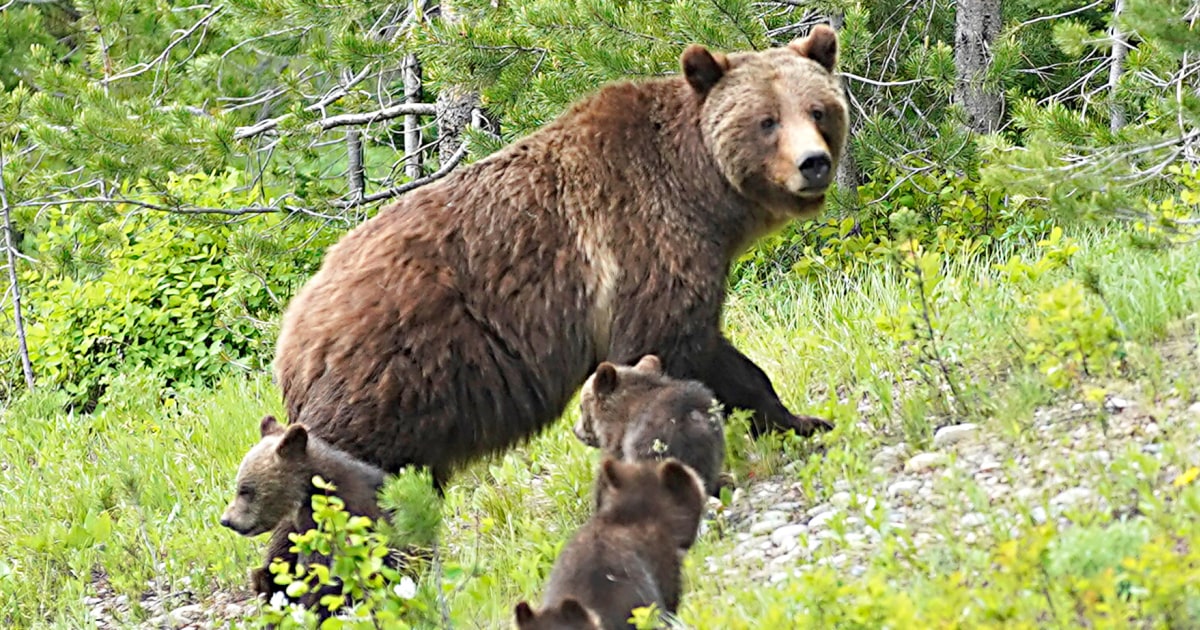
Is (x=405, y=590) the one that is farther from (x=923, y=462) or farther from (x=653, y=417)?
(x=923, y=462)

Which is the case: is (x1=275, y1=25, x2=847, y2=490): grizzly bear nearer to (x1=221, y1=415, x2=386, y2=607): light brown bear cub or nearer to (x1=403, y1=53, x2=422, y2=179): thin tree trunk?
(x1=221, y1=415, x2=386, y2=607): light brown bear cub

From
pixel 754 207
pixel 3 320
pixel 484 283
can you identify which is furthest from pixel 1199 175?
pixel 3 320

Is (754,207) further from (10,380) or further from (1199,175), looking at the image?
(10,380)

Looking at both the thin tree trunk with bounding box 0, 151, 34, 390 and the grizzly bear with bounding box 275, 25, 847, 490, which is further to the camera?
the thin tree trunk with bounding box 0, 151, 34, 390

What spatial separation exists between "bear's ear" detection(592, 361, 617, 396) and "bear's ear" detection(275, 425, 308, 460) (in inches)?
40.5

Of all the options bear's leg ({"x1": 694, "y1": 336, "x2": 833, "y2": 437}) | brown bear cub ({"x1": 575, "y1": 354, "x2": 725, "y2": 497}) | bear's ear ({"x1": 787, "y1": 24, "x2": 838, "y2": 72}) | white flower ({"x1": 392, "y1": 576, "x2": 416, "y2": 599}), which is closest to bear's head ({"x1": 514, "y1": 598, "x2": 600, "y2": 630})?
white flower ({"x1": 392, "y1": 576, "x2": 416, "y2": 599})

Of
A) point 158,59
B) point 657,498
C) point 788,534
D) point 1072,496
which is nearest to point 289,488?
point 657,498

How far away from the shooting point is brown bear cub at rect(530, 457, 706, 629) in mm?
4137

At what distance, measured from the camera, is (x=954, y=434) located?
5.15 m

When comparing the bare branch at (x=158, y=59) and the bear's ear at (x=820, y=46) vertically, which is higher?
the bear's ear at (x=820, y=46)

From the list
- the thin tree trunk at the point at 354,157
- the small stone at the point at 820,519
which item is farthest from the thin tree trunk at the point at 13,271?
the small stone at the point at 820,519

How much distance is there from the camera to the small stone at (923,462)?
493 cm

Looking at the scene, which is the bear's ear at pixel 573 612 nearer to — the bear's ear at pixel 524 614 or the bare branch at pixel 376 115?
the bear's ear at pixel 524 614

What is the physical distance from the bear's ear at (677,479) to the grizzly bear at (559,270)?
3.83 ft
